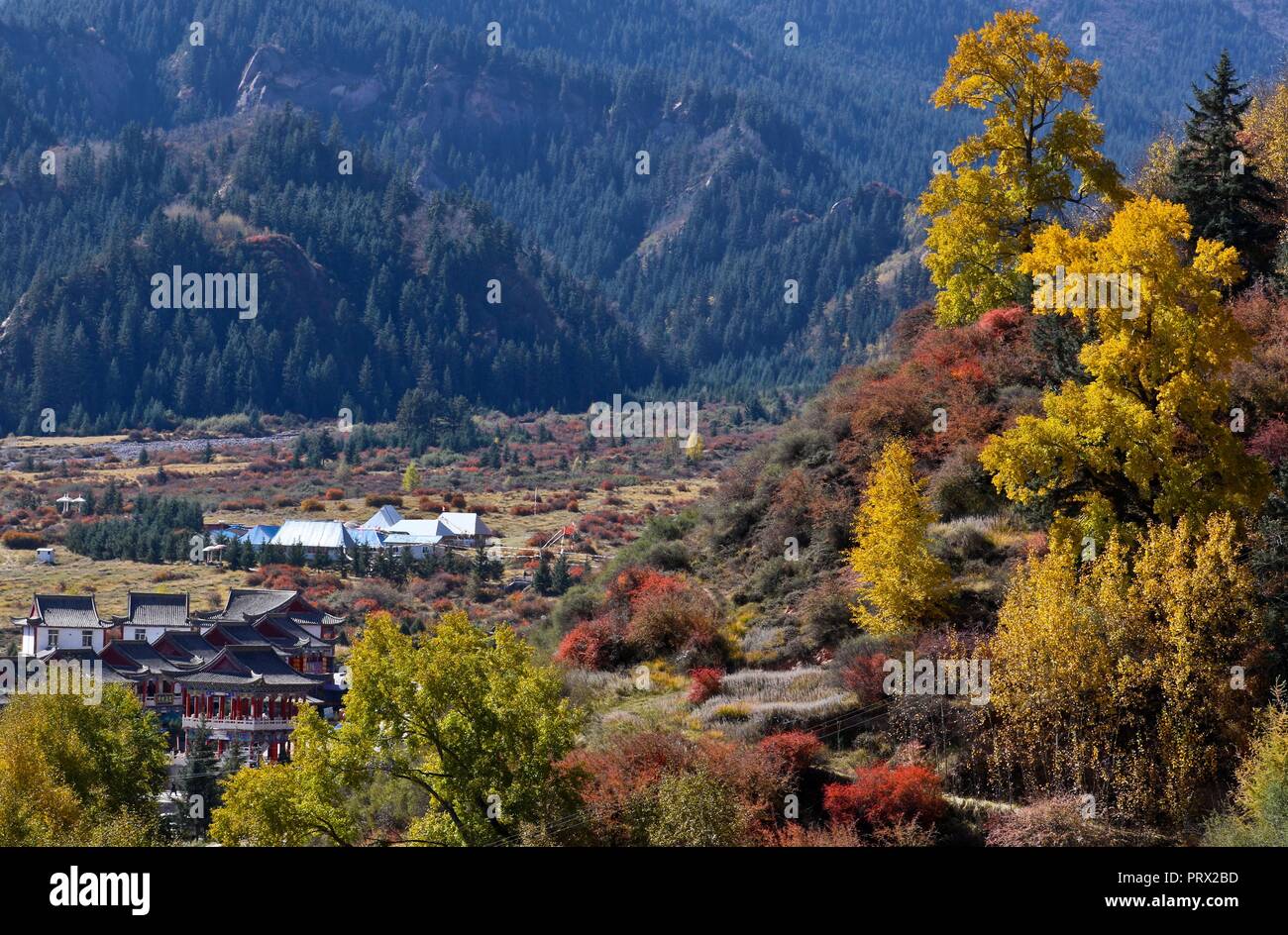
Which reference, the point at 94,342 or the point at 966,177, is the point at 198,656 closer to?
the point at 966,177

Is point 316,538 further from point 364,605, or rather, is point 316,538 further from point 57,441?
point 57,441

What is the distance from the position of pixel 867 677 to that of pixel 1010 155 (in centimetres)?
1755

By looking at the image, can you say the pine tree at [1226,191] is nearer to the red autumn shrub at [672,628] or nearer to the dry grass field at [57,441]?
the red autumn shrub at [672,628]

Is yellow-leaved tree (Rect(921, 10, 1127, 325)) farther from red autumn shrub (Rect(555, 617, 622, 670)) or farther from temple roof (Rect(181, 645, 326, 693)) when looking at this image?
temple roof (Rect(181, 645, 326, 693))

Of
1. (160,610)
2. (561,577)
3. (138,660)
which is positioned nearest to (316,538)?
(561,577)

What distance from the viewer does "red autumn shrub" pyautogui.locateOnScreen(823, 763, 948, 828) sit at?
29422mm

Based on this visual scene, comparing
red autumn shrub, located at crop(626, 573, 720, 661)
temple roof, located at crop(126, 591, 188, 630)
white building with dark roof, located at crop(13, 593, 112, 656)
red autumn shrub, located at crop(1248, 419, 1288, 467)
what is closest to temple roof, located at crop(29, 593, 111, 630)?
white building with dark roof, located at crop(13, 593, 112, 656)

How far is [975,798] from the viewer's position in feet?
100

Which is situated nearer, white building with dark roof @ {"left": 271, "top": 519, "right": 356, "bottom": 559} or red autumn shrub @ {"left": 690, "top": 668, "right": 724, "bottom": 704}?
red autumn shrub @ {"left": 690, "top": 668, "right": 724, "bottom": 704}

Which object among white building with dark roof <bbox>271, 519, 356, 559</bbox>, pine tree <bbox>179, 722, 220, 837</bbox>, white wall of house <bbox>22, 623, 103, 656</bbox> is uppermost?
white building with dark roof <bbox>271, 519, 356, 559</bbox>

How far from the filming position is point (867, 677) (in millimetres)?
34281

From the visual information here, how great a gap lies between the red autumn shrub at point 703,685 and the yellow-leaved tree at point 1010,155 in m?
14.7

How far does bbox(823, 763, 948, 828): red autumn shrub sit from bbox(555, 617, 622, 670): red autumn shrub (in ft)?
38.0
